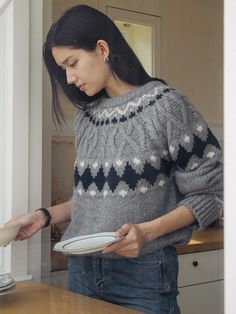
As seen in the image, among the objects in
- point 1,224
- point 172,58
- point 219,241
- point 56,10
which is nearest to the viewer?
point 219,241

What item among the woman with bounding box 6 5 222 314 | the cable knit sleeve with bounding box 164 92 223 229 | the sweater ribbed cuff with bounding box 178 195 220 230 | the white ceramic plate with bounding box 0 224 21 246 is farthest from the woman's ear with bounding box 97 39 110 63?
the white ceramic plate with bounding box 0 224 21 246

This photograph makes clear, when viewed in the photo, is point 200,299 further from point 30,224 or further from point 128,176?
point 30,224

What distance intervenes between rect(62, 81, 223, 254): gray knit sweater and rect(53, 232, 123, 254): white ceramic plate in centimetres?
1

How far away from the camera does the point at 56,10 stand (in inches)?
39.8

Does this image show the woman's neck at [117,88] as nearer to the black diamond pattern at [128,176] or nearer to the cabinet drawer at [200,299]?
the black diamond pattern at [128,176]

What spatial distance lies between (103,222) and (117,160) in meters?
0.11

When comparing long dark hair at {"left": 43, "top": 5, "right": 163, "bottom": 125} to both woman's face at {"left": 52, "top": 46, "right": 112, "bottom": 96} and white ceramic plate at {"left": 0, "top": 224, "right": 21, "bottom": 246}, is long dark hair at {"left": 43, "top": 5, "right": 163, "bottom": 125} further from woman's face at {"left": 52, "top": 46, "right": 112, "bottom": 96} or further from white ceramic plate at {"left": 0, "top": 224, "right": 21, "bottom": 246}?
white ceramic plate at {"left": 0, "top": 224, "right": 21, "bottom": 246}

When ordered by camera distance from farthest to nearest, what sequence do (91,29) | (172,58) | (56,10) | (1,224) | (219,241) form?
(1,224) → (56,10) → (91,29) → (172,58) → (219,241)

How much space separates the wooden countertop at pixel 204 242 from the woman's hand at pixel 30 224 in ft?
1.37

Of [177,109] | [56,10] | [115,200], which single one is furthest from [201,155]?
[56,10]

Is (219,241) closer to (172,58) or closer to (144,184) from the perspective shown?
(144,184)

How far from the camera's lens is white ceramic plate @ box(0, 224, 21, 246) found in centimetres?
100

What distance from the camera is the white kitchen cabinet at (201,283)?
0.67 m
